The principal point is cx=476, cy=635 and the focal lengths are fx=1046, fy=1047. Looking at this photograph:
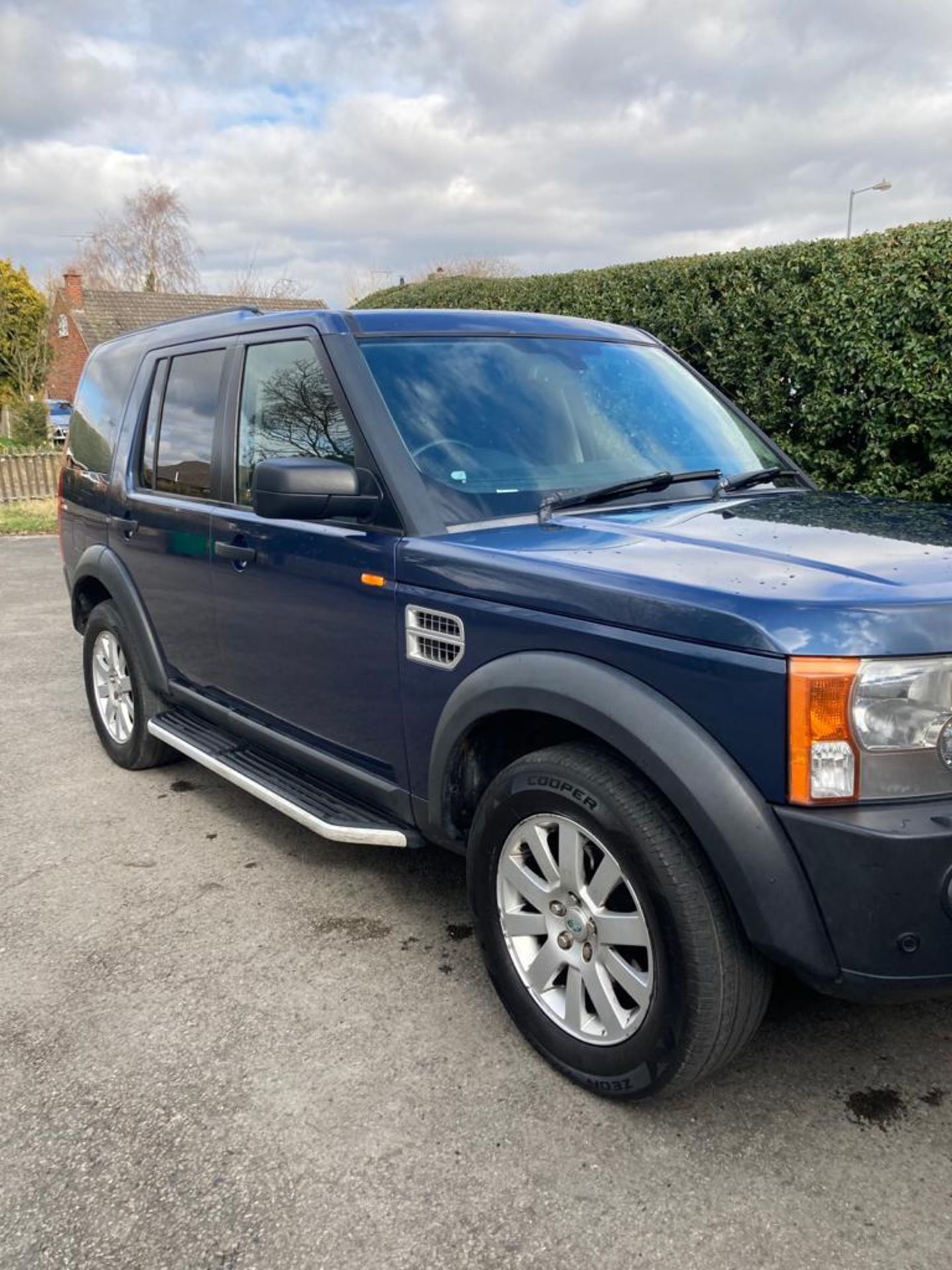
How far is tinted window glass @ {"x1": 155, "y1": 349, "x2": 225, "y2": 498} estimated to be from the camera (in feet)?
13.2

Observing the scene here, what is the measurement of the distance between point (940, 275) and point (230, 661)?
5648 millimetres

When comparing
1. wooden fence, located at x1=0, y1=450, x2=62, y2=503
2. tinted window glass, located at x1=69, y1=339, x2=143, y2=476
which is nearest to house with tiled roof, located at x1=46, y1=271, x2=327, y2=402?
wooden fence, located at x1=0, y1=450, x2=62, y2=503

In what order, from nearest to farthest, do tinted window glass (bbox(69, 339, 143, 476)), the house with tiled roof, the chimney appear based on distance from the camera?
tinted window glass (bbox(69, 339, 143, 476)), the house with tiled roof, the chimney

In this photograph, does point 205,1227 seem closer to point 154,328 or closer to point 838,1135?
point 838,1135

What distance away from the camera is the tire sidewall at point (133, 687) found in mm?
4711

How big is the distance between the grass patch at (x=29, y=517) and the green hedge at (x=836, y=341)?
9509mm

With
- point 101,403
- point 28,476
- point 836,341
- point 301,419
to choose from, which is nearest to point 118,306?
point 28,476

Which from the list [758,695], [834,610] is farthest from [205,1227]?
[834,610]

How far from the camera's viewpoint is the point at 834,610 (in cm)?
205

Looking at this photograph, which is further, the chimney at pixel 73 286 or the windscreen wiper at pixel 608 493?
the chimney at pixel 73 286

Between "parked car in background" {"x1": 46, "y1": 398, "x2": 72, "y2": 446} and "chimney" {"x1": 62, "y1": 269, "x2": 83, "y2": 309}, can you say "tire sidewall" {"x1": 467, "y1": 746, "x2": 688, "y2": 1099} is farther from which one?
"chimney" {"x1": 62, "y1": 269, "x2": 83, "y2": 309}

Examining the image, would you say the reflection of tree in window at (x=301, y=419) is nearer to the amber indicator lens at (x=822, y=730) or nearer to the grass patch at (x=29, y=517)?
the amber indicator lens at (x=822, y=730)

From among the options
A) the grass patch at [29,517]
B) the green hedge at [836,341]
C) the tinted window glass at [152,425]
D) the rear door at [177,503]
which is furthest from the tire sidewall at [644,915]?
the grass patch at [29,517]

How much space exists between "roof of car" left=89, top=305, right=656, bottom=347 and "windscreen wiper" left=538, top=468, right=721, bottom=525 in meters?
0.79
